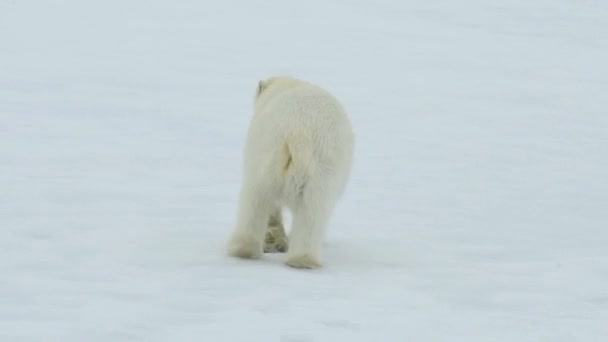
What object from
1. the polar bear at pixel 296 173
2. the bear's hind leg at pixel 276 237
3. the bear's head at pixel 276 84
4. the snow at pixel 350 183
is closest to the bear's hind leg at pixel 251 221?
the polar bear at pixel 296 173

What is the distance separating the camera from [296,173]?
6293 mm

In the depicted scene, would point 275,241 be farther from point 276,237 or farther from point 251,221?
point 251,221

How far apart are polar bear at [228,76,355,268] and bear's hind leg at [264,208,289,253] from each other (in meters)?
0.46

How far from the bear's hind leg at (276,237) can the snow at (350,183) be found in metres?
0.26

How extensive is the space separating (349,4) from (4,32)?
5.98 metres

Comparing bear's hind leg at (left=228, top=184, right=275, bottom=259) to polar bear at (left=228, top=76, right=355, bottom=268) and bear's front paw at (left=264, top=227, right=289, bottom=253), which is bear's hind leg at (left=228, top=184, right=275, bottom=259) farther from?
bear's front paw at (left=264, top=227, right=289, bottom=253)

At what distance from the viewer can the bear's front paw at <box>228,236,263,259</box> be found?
646 centimetres

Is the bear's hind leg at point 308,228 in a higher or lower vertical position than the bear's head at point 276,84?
lower

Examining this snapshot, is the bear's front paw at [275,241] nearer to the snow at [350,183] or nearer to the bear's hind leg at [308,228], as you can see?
the snow at [350,183]

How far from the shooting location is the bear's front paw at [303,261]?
20.9ft

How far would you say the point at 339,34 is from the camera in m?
17.1

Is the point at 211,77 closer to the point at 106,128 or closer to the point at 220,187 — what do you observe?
the point at 106,128

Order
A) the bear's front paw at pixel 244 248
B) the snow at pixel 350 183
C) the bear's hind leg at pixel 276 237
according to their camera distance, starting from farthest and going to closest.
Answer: the bear's hind leg at pixel 276 237 → the bear's front paw at pixel 244 248 → the snow at pixel 350 183

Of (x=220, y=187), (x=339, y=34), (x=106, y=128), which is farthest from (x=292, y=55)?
(x=220, y=187)
